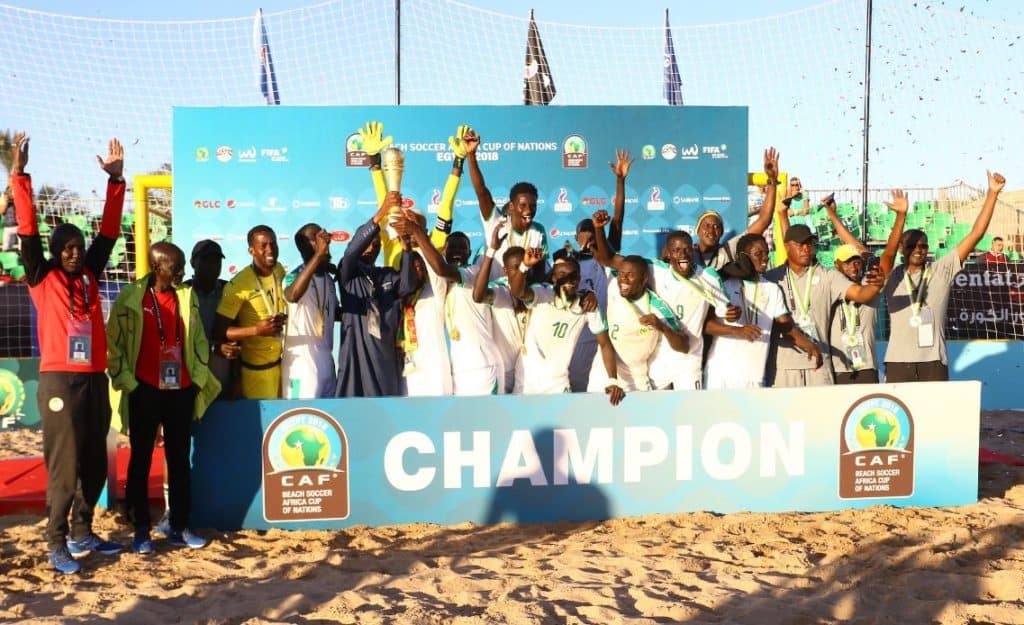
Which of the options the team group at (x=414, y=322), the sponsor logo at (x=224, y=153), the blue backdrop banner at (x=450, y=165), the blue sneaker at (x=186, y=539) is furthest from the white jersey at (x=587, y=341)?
the sponsor logo at (x=224, y=153)

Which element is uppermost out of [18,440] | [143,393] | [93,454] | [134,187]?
[134,187]

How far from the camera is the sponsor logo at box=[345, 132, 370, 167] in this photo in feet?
31.2

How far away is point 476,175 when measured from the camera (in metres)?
6.41

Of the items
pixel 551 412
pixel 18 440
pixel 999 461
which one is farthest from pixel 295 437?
pixel 999 461

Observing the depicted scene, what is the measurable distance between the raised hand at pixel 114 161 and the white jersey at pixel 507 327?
2270 mm

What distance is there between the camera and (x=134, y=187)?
9500 mm

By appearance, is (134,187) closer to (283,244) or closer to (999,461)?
(283,244)

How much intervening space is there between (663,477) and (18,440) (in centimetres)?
656

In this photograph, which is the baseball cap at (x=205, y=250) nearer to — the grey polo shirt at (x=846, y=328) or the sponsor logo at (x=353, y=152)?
the sponsor logo at (x=353, y=152)

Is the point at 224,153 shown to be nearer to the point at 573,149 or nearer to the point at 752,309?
the point at 573,149

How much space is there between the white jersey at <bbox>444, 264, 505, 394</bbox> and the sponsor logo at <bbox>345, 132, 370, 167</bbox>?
12.8 ft

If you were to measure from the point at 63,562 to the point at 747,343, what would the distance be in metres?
4.28

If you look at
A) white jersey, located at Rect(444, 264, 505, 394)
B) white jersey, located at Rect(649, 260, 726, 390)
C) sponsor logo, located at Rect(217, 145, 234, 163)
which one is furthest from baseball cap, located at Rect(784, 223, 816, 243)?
sponsor logo, located at Rect(217, 145, 234, 163)

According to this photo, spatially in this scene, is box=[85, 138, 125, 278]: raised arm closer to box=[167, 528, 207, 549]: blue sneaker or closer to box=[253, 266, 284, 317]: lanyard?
box=[253, 266, 284, 317]: lanyard
